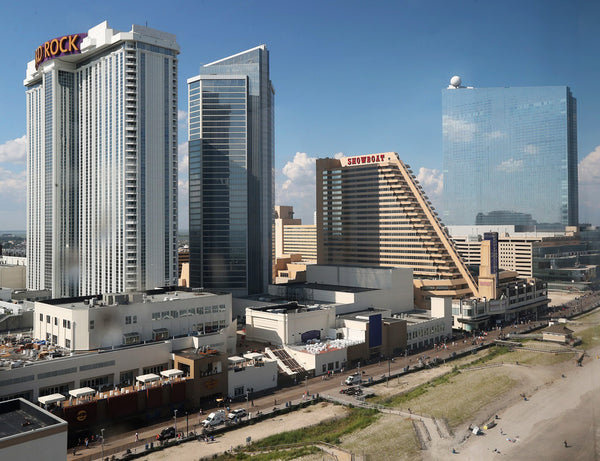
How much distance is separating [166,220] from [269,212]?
1213 centimetres

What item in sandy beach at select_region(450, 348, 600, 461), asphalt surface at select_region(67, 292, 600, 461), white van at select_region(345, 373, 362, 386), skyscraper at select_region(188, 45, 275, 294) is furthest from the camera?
skyscraper at select_region(188, 45, 275, 294)

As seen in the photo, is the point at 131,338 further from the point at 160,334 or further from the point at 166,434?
the point at 166,434

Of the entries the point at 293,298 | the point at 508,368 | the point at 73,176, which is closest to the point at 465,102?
the point at 508,368

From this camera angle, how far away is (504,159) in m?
31.4

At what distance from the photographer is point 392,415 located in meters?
17.4

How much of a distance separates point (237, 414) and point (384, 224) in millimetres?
28125

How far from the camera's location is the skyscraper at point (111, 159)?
32719 millimetres

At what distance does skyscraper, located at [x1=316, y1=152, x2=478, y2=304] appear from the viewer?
132 ft

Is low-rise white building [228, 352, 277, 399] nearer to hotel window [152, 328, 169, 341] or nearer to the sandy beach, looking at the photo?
hotel window [152, 328, 169, 341]

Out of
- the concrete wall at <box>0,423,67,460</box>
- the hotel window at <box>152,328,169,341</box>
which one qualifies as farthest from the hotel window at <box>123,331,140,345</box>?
the concrete wall at <box>0,423,67,460</box>

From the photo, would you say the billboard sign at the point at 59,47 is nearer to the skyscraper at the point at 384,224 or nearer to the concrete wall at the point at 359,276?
the skyscraper at the point at 384,224

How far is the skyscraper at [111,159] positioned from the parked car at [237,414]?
16719 mm

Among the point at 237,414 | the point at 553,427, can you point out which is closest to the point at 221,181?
the point at 237,414

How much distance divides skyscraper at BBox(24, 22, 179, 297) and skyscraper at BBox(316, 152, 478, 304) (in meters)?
17.5
